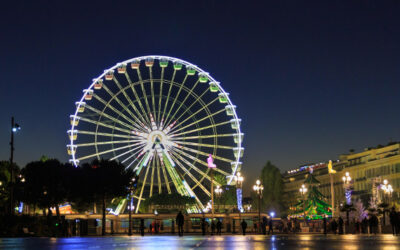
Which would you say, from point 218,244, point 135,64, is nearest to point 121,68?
point 135,64

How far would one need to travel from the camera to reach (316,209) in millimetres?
83375

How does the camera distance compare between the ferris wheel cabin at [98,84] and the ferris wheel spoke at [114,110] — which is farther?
the ferris wheel cabin at [98,84]

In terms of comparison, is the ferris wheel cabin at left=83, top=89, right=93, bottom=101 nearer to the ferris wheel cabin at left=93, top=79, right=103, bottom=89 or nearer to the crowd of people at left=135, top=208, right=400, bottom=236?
the ferris wheel cabin at left=93, top=79, right=103, bottom=89

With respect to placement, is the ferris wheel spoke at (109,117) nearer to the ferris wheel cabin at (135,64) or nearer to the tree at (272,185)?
the ferris wheel cabin at (135,64)

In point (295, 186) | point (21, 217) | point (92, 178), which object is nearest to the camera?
point (21, 217)

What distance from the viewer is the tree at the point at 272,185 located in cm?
14012

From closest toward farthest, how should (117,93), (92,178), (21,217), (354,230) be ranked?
1. (21,217)
2. (354,230)
3. (117,93)
4. (92,178)

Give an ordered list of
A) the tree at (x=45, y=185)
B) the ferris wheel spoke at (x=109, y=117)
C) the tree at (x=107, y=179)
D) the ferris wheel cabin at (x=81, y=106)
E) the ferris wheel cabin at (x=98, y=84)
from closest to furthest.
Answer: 1. the ferris wheel spoke at (x=109, y=117)
2. the ferris wheel cabin at (x=81, y=106)
3. the ferris wheel cabin at (x=98, y=84)
4. the tree at (x=45, y=185)
5. the tree at (x=107, y=179)

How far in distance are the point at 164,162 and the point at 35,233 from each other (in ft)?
82.5

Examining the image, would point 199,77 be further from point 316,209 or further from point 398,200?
point 398,200

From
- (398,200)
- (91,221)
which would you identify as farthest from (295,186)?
(91,221)

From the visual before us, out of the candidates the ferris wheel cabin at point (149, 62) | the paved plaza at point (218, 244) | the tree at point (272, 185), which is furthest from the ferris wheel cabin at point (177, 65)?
the tree at point (272, 185)

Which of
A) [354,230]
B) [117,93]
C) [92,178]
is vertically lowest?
[354,230]

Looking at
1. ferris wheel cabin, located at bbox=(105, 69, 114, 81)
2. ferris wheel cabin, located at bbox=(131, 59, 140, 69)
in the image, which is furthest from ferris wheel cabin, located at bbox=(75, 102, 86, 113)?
ferris wheel cabin, located at bbox=(131, 59, 140, 69)
